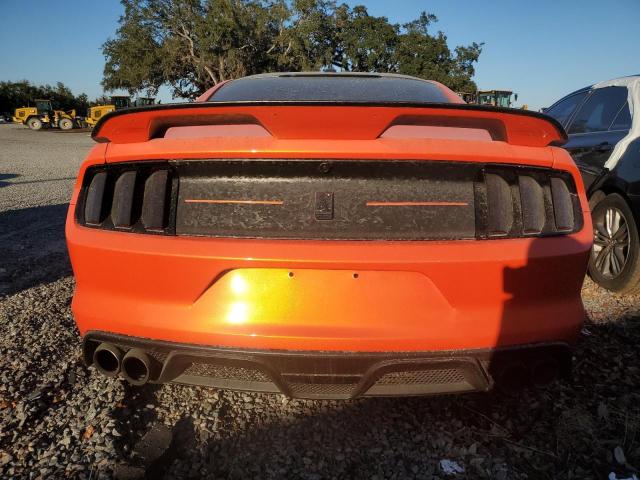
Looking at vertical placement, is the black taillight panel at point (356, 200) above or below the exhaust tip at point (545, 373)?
above

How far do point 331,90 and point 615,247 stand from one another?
263 cm

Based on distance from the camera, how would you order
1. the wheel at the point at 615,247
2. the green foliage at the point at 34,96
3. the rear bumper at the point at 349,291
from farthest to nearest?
1. the green foliage at the point at 34,96
2. the wheel at the point at 615,247
3. the rear bumper at the point at 349,291

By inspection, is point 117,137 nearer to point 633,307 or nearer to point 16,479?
point 16,479

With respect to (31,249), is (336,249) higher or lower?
higher

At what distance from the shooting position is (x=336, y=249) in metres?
1.49

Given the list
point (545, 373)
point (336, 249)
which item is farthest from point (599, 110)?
point (336, 249)

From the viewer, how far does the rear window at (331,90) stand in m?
2.31

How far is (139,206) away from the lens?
1.65m

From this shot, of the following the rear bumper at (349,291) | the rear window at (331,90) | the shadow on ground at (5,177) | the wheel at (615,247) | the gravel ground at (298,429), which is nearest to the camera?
the rear bumper at (349,291)

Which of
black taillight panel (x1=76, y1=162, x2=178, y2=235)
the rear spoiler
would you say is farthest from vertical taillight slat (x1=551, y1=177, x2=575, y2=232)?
black taillight panel (x1=76, y1=162, x2=178, y2=235)

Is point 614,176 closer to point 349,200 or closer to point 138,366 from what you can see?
point 349,200

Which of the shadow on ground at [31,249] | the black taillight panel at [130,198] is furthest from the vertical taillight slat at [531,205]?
the shadow on ground at [31,249]

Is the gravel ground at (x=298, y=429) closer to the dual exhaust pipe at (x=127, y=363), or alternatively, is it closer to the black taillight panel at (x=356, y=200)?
the dual exhaust pipe at (x=127, y=363)

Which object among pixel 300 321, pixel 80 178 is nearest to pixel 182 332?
pixel 300 321
